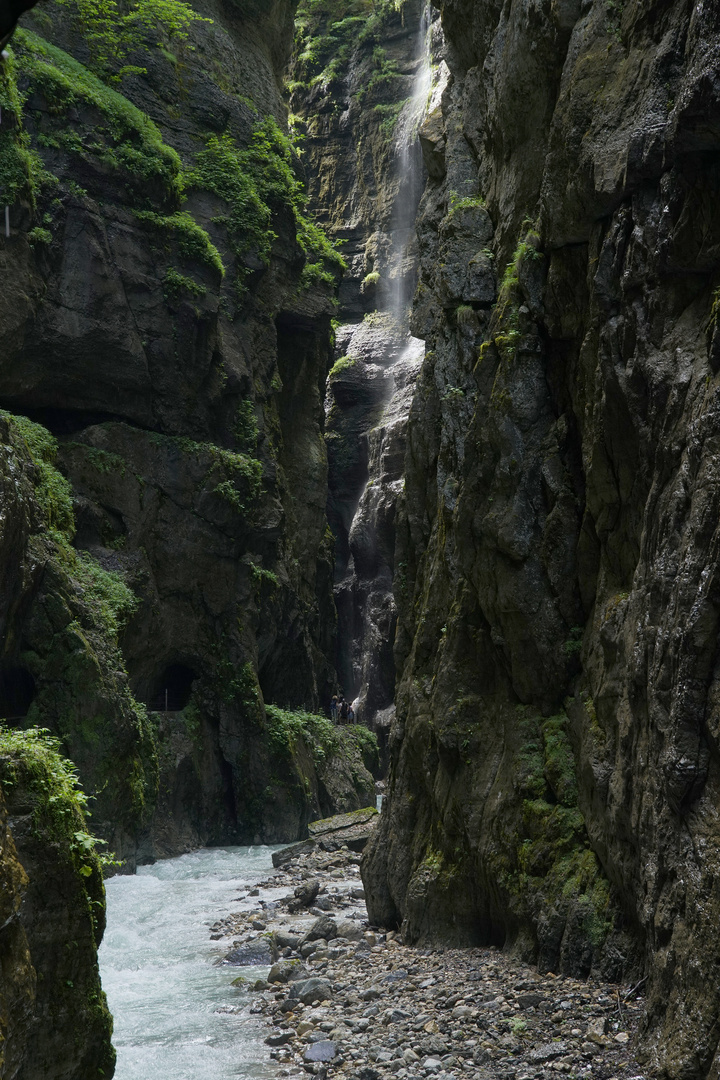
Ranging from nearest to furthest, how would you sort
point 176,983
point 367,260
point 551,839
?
point 551,839 < point 176,983 < point 367,260

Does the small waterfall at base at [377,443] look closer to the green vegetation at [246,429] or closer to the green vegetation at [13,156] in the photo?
the green vegetation at [246,429]

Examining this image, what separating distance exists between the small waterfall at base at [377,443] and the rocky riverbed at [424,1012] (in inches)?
977

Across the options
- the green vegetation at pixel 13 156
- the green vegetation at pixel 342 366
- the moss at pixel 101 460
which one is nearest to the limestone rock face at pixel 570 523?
the moss at pixel 101 460

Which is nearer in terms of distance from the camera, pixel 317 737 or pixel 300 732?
pixel 300 732

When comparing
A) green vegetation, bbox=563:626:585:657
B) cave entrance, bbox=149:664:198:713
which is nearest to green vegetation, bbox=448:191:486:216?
green vegetation, bbox=563:626:585:657

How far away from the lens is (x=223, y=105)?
29.3m

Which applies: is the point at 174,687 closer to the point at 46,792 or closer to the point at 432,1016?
the point at 432,1016

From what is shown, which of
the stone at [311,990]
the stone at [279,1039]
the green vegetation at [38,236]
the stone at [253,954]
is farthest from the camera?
the green vegetation at [38,236]

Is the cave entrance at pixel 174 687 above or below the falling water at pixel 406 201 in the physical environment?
below

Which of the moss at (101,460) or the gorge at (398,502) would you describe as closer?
the gorge at (398,502)

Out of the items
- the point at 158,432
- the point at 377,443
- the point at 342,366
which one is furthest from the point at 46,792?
the point at 342,366

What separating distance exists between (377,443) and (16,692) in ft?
78.3

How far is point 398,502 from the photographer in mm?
19828

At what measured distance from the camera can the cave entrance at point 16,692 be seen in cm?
1838
